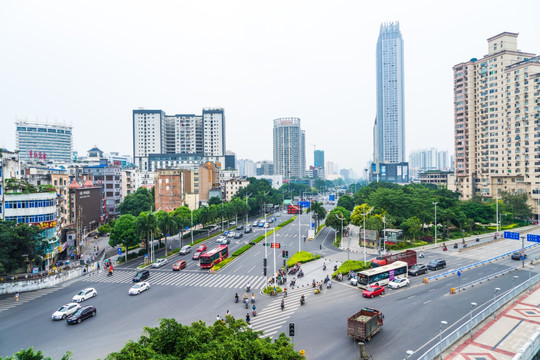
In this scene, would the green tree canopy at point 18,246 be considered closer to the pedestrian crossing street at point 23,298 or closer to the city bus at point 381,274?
the pedestrian crossing street at point 23,298

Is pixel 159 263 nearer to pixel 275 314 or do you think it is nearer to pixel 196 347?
pixel 275 314

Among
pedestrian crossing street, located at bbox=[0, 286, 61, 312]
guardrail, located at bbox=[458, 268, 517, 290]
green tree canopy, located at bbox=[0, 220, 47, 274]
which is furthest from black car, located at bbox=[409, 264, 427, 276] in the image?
green tree canopy, located at bbox=[0, 220, 47, 274]

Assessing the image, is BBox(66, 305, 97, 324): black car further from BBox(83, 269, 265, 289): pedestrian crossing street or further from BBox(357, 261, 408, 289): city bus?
BBox(357, 261, 408, 289): city bus

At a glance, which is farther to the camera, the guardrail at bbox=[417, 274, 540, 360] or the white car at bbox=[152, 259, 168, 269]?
the white car at bbox=[152, 259, 168, 269]

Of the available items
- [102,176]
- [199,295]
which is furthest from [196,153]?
[199,295]

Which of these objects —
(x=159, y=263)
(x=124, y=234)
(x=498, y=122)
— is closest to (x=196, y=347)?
(x=159, y=263)

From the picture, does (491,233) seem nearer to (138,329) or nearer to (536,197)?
(536,197)

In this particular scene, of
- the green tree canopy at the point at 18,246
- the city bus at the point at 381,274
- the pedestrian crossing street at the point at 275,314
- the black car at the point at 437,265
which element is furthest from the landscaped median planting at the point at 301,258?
the green tree canopy at the point at 18,246
